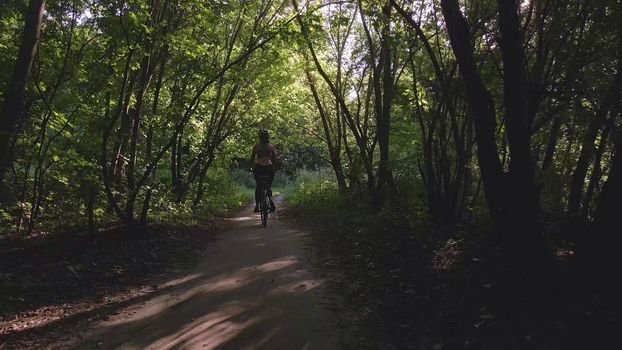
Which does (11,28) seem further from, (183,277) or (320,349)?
(320,349)

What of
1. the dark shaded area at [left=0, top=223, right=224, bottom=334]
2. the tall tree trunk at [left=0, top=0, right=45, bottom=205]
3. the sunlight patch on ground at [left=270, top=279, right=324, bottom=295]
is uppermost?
the tall tree trunk at [left=0, top=0, right=45, bottom=205]

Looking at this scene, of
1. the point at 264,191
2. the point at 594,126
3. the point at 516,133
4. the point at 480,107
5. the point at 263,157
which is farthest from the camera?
the point at 264,191

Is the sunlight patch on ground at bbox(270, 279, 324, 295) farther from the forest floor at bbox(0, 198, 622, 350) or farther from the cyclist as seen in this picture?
the cyclist

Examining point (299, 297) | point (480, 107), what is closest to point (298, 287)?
point (299, 297)

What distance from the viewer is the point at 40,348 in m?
4.02

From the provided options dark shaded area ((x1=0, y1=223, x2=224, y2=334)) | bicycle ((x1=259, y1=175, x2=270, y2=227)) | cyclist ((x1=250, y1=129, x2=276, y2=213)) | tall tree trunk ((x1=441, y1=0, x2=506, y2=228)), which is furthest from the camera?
bicycle ((x1=259, y1=175, x2=270, y2=227))

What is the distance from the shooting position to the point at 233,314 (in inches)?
186

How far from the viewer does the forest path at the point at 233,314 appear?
405 cm

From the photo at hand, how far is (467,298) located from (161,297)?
3333 millimetres

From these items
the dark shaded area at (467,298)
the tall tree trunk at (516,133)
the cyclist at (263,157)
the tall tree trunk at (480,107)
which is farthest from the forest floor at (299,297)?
the cyclist at (263,157)

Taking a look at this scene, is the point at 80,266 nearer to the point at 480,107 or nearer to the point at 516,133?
the point at 480,107

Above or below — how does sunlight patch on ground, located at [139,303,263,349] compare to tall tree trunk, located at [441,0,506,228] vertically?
below

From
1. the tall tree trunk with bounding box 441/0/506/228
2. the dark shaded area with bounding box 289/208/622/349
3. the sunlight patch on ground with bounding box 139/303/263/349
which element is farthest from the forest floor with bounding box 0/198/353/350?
the tall tree trunk with bounding box 441/0/506/228

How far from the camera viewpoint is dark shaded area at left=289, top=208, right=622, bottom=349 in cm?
342
